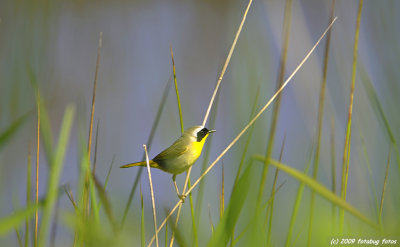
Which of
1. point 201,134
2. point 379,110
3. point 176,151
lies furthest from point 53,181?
point 201,134

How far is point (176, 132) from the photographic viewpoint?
1594 mm

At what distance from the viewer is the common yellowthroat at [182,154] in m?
2.91

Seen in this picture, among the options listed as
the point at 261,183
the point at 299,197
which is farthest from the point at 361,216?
the point at 299,197

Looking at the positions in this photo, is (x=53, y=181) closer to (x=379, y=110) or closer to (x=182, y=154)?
(x=379, y=110)

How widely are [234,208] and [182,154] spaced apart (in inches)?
77.0

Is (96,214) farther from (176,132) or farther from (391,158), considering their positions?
(391,158)

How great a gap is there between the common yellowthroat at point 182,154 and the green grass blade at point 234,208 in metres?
1.74

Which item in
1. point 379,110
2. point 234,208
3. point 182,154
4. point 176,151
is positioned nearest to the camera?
point 234,208

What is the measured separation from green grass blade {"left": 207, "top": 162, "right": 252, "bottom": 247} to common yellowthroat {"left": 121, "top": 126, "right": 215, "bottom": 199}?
68.5 inches

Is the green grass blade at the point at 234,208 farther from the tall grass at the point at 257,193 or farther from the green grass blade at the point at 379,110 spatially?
the green grass blade at the point at 379,110

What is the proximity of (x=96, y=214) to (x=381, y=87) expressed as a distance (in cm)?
113

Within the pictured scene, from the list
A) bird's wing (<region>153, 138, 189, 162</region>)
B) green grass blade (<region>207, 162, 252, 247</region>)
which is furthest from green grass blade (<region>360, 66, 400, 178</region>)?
bird's wing (<region>153, 138, 189, 162</region>)

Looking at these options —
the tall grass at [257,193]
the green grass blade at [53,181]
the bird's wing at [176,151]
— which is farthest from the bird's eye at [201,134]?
the green grass blade at [53,181]

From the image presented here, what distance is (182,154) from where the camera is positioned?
9.80 feet
